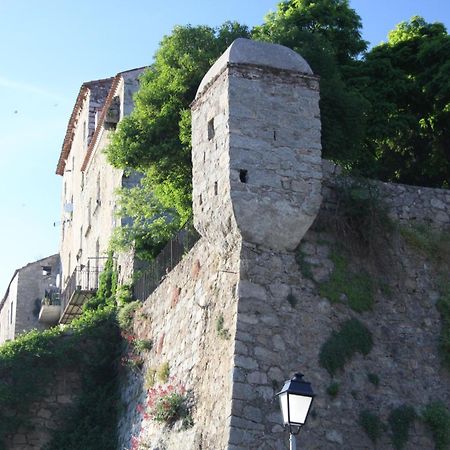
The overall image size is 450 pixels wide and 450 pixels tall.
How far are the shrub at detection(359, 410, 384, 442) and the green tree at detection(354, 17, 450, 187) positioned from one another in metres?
8.28

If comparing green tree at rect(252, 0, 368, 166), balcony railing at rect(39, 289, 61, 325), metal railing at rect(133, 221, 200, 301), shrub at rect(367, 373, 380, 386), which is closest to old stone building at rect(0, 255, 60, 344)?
balcony railing at rect(39, 289, 61, 325)

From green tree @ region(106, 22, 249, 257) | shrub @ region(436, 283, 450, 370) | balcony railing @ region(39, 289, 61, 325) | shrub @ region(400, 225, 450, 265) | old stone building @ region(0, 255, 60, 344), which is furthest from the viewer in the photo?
old stone building @ region(0, 255, 60, 344)

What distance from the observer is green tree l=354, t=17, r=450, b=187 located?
20719 millimetres

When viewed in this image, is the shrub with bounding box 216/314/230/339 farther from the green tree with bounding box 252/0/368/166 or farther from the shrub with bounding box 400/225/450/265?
the green tree with bounding box 252/0/368/166

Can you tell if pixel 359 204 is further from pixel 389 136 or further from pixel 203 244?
pixel 389 136

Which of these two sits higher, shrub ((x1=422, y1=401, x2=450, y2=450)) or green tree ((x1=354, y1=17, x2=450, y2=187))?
green tree ((x1=354, y1=17, x2=450, y2=187))

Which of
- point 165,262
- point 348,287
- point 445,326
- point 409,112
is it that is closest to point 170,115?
point 165,262

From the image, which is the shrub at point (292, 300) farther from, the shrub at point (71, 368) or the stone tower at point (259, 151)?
the shrub at point (71, 368)

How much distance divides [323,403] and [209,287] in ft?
8.20

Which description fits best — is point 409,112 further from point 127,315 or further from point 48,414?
point 48,414

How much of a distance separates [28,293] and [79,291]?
11767 mm

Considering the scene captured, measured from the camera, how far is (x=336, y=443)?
12.6 m

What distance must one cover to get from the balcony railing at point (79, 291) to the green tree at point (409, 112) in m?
8.06

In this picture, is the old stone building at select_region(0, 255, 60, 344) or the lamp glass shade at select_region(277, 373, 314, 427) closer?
the lamp glass shade at select_region(277, 373, 314, 427)
